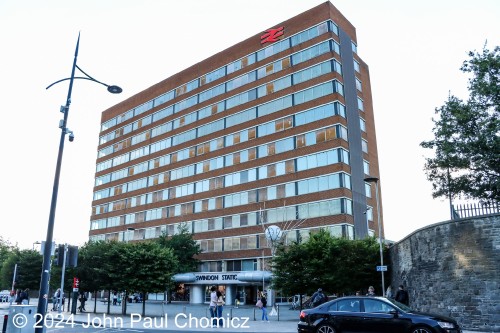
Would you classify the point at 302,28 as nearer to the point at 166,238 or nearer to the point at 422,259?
the point at 166,238

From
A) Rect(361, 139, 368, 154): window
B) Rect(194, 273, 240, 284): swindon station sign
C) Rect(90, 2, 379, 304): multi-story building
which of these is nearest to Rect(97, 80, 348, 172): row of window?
Rect(90, 2, 379, 304): multi-story building

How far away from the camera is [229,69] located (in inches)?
2431

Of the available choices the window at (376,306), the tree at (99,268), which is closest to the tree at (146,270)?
the tree at (99,268)

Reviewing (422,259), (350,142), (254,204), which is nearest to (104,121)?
(254,204)

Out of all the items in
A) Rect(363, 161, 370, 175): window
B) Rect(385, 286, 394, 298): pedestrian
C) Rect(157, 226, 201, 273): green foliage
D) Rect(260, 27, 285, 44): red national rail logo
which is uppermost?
Rect(260, 27, 285, 44): red national rail logo

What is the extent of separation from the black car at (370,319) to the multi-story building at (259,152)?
104 ft

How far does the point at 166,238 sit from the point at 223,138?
1564cm

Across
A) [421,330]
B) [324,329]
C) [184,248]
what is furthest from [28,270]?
[421,330]

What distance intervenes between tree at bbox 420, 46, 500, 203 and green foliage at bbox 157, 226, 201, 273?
111ft

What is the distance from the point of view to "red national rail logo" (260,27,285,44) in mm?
56094

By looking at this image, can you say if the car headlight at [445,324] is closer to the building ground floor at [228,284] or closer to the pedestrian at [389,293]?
the pedestrian at [389,293]

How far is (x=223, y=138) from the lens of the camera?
60000 millimetres

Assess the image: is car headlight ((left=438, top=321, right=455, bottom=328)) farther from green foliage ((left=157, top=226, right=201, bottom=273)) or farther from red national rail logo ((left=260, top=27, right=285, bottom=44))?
red national rail logo ((left=260, top=27, right=285, bottom=44))

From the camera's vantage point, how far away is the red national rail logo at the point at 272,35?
56.1m
